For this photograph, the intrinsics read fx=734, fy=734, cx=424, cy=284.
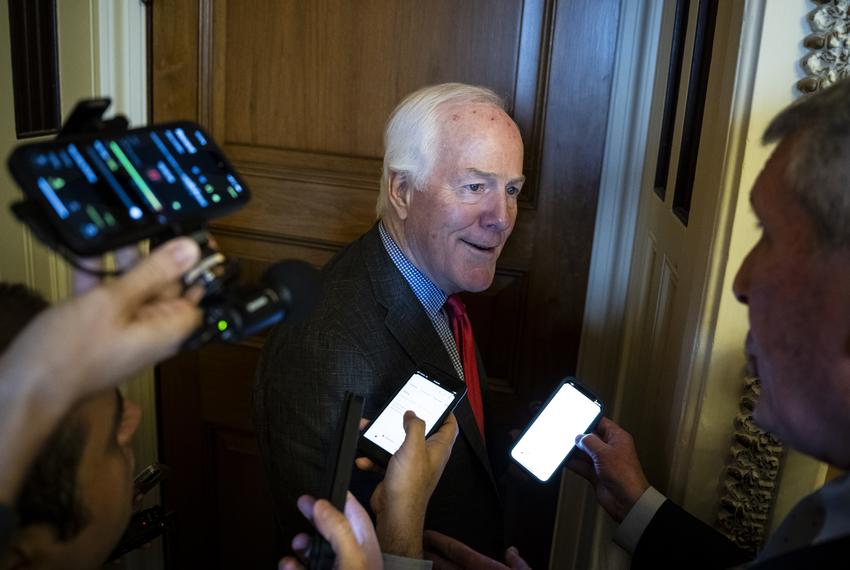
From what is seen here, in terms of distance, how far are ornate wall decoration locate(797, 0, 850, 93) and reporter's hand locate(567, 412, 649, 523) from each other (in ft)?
1.98

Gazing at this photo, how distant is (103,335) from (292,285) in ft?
0.45

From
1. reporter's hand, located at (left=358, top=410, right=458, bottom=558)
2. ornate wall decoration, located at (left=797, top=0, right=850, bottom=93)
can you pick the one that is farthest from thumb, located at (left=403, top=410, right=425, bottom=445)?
ornate wall decoration, located at (left=797, top=0, right=850, bottom=93)

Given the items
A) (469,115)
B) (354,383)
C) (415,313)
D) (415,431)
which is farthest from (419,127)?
(415,431)

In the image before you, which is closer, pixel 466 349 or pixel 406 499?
pixel 406 499

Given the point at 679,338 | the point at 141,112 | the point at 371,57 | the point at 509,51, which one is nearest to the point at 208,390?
the point at 141,112

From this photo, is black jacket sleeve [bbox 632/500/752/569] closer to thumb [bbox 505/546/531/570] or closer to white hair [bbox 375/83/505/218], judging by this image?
thumb [bbox 505/546/531/570]

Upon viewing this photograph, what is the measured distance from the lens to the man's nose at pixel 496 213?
51.6 inches

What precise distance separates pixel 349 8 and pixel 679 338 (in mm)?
1019

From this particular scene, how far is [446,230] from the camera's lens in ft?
4.21

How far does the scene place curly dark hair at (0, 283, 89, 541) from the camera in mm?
573

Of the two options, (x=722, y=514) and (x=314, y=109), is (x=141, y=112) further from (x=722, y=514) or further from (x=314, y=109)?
(x=722, y=514)

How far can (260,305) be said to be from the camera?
52 centimetres

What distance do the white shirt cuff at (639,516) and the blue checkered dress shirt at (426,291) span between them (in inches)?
14.1

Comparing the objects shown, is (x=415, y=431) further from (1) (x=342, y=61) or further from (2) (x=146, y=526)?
(1) (x=342, y=61)
